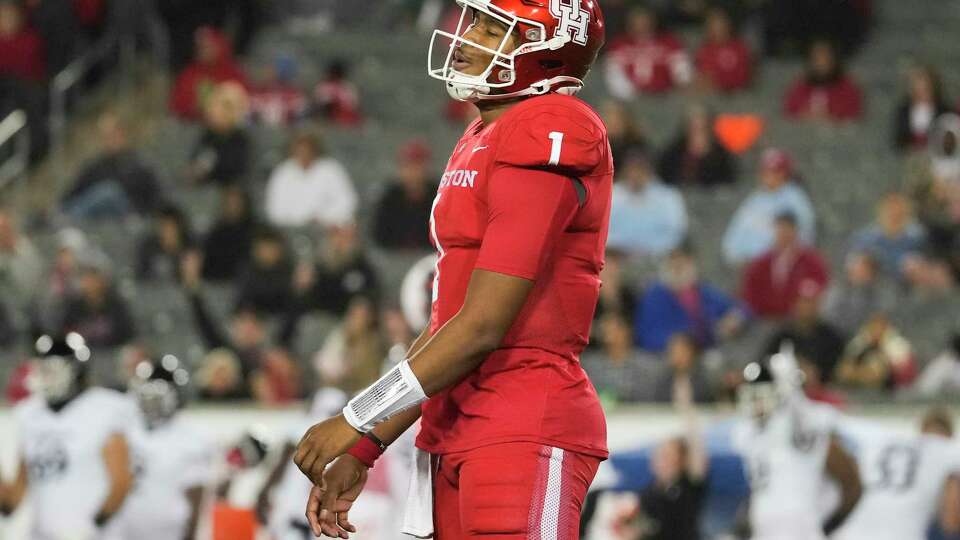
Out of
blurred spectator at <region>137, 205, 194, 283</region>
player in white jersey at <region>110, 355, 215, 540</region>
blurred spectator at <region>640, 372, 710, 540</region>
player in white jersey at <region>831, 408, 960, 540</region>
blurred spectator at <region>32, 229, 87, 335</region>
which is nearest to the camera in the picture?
player in white jersey at <region>831, 408, 960, 540</region>

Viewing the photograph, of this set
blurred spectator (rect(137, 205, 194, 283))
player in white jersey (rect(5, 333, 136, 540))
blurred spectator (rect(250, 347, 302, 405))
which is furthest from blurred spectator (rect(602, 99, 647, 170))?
player in white jersey (rect(5, 333, 136, 540))

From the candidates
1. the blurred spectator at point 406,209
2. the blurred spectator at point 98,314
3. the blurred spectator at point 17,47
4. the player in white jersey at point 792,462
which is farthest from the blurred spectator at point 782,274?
the blurred spectator at point 17,47

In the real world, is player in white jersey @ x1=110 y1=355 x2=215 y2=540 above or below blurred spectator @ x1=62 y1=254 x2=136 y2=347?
below

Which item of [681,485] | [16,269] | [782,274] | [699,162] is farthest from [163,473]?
[699,162]

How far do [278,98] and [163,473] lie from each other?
504 cm

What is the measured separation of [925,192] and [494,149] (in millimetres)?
8524

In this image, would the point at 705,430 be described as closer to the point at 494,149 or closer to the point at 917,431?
the point at 917,431

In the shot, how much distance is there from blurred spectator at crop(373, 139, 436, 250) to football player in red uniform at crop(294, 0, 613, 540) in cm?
817

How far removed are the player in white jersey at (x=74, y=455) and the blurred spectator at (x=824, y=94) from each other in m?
6.36

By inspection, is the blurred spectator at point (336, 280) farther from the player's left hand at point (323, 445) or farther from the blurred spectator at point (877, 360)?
the player's left hand at point (323, 445)

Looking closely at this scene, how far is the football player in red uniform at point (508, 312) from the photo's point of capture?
3.04m

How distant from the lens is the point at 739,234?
1124cm

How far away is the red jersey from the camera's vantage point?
3041 millimetres

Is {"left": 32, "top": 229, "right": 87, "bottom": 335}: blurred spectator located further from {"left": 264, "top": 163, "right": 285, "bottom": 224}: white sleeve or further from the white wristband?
the white wristband
